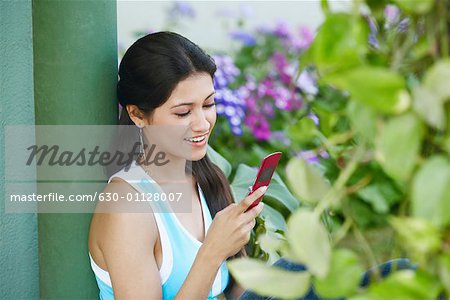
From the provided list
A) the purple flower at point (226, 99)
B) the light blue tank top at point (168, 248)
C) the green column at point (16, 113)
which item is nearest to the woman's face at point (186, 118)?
the light blue tank top at point (168, 248)

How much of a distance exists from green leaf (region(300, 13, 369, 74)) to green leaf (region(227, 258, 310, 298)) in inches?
5.8

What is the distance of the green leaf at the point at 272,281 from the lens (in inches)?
20.2

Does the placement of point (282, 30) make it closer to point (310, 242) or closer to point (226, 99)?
point (226, 99)

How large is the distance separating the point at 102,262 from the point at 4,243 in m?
0.24

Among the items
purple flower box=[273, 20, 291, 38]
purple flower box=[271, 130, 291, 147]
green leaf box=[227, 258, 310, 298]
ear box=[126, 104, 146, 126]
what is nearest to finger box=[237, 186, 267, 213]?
ear box=[126, 104, 146, 126]

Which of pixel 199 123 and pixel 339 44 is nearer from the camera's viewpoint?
pixel 339 44

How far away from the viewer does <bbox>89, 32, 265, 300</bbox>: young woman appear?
5.79 ft

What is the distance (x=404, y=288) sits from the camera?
0.49m

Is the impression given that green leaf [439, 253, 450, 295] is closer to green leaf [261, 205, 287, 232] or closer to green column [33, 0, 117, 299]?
green column [33, 0, 117, 299]

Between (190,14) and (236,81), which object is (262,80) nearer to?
(236,81)

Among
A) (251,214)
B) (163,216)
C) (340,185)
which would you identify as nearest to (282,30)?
(163,216)

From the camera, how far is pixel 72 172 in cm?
176

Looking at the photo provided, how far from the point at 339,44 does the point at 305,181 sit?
0.11 meters

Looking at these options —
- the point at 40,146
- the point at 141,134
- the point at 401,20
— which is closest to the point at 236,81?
the point at 141,134
